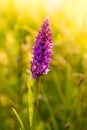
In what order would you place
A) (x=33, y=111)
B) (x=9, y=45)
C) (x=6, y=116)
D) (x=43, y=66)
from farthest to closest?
1. (x=9, y=45)
2. (x=6, y=116)
3. (x=33, y=111)
4. (x=43, y=66)

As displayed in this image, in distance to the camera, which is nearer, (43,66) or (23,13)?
(43,66)

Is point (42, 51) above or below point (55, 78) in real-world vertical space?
below

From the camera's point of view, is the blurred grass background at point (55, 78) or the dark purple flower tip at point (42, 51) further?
the blurred grass background at point (55, 78)

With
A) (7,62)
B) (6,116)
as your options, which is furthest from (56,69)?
(6,116)

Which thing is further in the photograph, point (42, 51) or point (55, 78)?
point (55, 78)

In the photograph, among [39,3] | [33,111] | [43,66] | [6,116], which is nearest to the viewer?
[43,66]

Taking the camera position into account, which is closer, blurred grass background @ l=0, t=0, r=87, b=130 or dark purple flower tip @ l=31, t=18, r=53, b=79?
dark purple flower tip @ l=31, t=18, r=53, b=79

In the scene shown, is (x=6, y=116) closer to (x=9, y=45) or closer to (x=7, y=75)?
(x=7, y=75)

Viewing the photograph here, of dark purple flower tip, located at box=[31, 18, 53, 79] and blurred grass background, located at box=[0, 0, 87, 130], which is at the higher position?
blurred grass background, located at box=[0, 0, 87, 130]
